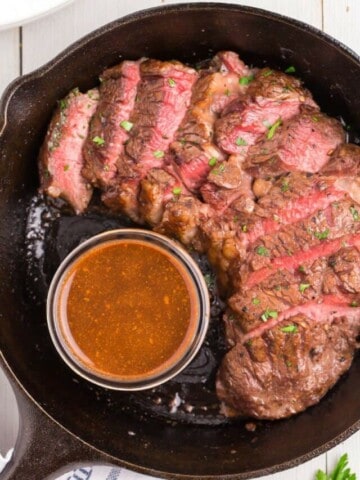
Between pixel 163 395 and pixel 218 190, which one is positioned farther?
pixel 163 395

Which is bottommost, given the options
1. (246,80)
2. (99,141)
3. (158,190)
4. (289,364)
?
(289,364)

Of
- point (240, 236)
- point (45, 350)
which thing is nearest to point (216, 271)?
point (240, 236)

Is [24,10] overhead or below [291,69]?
overhead

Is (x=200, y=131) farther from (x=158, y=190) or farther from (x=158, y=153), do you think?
(x=158, y=190)

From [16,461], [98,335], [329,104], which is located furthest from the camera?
[329,104]

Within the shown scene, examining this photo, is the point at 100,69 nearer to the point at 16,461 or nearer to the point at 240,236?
the point at 240,236

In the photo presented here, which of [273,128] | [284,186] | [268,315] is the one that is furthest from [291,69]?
[268,315]

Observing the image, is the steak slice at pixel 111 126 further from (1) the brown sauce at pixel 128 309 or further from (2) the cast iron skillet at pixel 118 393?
(1) the brown sauce at pixel 128 309
